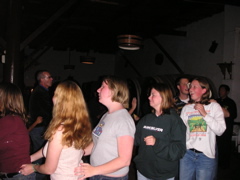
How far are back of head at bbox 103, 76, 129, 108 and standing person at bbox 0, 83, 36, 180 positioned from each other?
0.77 meters

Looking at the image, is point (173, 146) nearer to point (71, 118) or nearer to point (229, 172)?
point (71, 118)

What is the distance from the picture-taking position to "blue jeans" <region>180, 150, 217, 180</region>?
83.0 inches

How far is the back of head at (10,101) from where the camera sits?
1762 millimetres

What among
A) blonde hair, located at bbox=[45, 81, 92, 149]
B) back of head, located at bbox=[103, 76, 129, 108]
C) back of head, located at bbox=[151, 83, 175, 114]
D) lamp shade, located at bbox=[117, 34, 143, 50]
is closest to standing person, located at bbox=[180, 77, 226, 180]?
back of head, located at bbox=[151, 83, 175, 114]

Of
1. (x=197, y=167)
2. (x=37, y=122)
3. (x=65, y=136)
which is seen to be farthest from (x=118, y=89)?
(x=37, y=122)

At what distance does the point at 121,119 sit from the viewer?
150cm

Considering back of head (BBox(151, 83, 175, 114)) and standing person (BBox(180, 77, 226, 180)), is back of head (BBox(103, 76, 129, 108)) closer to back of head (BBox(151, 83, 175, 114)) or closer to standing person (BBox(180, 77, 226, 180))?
back of head (BBox(151, 83, 175, 114))

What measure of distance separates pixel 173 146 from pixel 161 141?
110 mm

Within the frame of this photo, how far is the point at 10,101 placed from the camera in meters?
1.79

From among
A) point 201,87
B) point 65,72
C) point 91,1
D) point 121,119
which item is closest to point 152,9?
point 91,1

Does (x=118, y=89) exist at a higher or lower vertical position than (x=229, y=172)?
higher

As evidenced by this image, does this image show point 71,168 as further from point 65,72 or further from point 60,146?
point 65,72

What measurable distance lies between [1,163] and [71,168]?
23.7 inches

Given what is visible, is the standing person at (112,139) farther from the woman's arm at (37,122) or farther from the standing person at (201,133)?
the woman's arm at (37,122)
